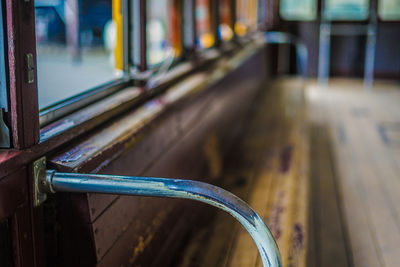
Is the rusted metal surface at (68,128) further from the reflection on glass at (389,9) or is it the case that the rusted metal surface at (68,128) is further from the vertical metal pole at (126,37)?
the reflection on glass at (389,9)

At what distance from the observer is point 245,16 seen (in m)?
6.64

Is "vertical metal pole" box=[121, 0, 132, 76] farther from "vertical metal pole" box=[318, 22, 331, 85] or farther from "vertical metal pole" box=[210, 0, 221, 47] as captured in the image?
"vertical metal pole" box=[318, 22, 331, 85]

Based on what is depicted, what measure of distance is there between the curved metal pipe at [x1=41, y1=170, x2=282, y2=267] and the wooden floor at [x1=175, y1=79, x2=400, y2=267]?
979 millimetres

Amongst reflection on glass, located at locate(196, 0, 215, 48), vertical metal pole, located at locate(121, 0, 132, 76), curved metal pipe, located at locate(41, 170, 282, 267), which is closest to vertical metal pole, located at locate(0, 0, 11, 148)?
curved metal pipe, located at locate(41, 170, 282, 267)

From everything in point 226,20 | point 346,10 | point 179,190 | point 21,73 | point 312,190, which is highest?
point 346,10

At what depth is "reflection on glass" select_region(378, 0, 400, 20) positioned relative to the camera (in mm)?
8906

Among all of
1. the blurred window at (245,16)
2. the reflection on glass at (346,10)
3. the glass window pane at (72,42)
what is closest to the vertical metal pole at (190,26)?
the glass window pane at (72,42)

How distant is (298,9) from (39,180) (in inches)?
337

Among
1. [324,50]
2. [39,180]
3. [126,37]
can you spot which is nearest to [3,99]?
[39,180]

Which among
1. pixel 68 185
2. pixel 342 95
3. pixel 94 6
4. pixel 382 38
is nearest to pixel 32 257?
pixel 68 185

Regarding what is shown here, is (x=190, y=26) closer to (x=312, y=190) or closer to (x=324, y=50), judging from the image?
(x=312, y=190)

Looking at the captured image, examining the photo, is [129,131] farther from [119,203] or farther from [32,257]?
[32,257]

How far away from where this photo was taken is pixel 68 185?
1239 millimetres

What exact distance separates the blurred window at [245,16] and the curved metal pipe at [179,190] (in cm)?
454
